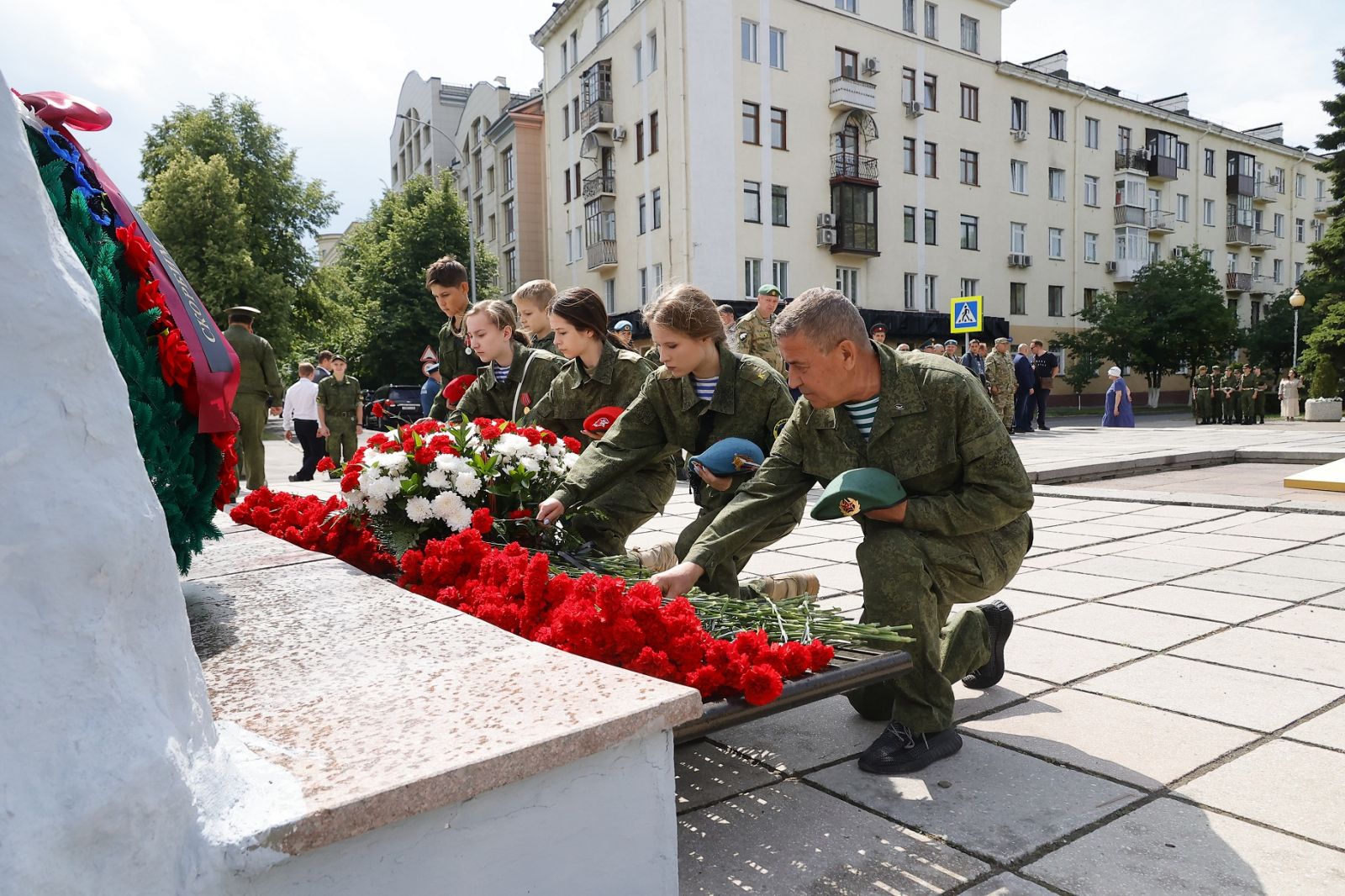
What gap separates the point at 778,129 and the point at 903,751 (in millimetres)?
29917

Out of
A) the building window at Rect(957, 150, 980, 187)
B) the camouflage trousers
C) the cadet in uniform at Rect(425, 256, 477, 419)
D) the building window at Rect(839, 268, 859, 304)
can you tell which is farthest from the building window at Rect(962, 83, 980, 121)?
the camouflage trousers

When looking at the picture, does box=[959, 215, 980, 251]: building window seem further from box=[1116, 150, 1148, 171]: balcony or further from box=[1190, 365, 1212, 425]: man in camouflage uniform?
box=[1190, 365, 1212, 425]: man in camouflage uniform

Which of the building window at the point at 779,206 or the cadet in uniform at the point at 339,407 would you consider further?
the building window at the point at 779,206

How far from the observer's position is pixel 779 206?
30.6m

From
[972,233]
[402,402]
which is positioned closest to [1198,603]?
[402,402]

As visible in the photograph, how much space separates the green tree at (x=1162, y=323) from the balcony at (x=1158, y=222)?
5181 millimetres

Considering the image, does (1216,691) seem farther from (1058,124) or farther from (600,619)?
(1058,124)

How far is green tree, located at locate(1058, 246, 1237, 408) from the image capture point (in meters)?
36.5

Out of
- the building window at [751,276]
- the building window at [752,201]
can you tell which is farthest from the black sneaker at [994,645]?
the building window at [752,201]

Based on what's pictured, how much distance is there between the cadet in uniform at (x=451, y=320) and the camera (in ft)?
20.4

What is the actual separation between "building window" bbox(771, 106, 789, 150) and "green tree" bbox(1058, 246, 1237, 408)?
590 inches

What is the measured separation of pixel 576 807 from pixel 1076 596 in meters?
3.87

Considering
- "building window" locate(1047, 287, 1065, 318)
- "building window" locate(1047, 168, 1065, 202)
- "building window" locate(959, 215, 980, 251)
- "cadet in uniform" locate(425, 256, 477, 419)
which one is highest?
"building window" locate(1047, 168, 1065, 202)

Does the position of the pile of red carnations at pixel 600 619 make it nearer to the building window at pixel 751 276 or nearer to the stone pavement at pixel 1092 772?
the stone pavement at pixel 1092 772
